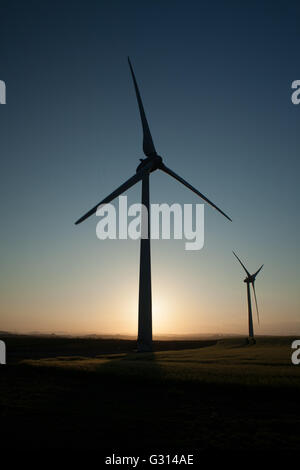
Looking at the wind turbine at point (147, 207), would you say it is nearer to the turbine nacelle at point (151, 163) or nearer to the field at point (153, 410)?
the turbine nacelle at point (151, 163)

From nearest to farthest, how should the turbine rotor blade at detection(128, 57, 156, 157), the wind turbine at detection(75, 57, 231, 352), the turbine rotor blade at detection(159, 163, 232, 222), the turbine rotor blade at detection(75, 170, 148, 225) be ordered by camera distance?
1. the turbine rotor blade at detection(75, 170, 148, 225)
2. the wind turbine at detection(75, 57, 231, 352)
3. the turbine rotor blade at detection(159, 163, 232, 222)
4. the turbine rotor blade at detection(128, 57, 156, 157)

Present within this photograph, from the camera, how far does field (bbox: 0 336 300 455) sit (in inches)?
492

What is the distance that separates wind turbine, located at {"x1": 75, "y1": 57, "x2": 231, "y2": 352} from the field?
1820 centimetres

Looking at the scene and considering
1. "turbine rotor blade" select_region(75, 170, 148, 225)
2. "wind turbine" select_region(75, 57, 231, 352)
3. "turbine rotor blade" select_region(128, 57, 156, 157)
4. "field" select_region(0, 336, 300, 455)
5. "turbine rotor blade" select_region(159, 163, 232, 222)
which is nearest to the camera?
"field" select_region(0, 336, 300, 455)

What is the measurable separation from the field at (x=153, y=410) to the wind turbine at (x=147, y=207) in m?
18.2

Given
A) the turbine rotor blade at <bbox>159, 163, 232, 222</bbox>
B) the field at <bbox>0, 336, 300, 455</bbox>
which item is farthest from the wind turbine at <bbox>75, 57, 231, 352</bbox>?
the field at <bbox>0, 336, 300, 455</bbox>

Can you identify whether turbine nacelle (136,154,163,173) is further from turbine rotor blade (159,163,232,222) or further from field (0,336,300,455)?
field (0,336,300,455)

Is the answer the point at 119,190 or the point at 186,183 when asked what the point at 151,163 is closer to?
the point at 186,183

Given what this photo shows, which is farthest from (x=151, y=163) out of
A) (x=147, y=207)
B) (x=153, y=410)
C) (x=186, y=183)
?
(x=153, y=410)

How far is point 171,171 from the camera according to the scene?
5706cm

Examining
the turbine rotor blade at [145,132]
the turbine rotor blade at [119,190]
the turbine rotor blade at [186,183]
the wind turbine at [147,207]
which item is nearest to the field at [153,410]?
the wind turbine at [147,207]
